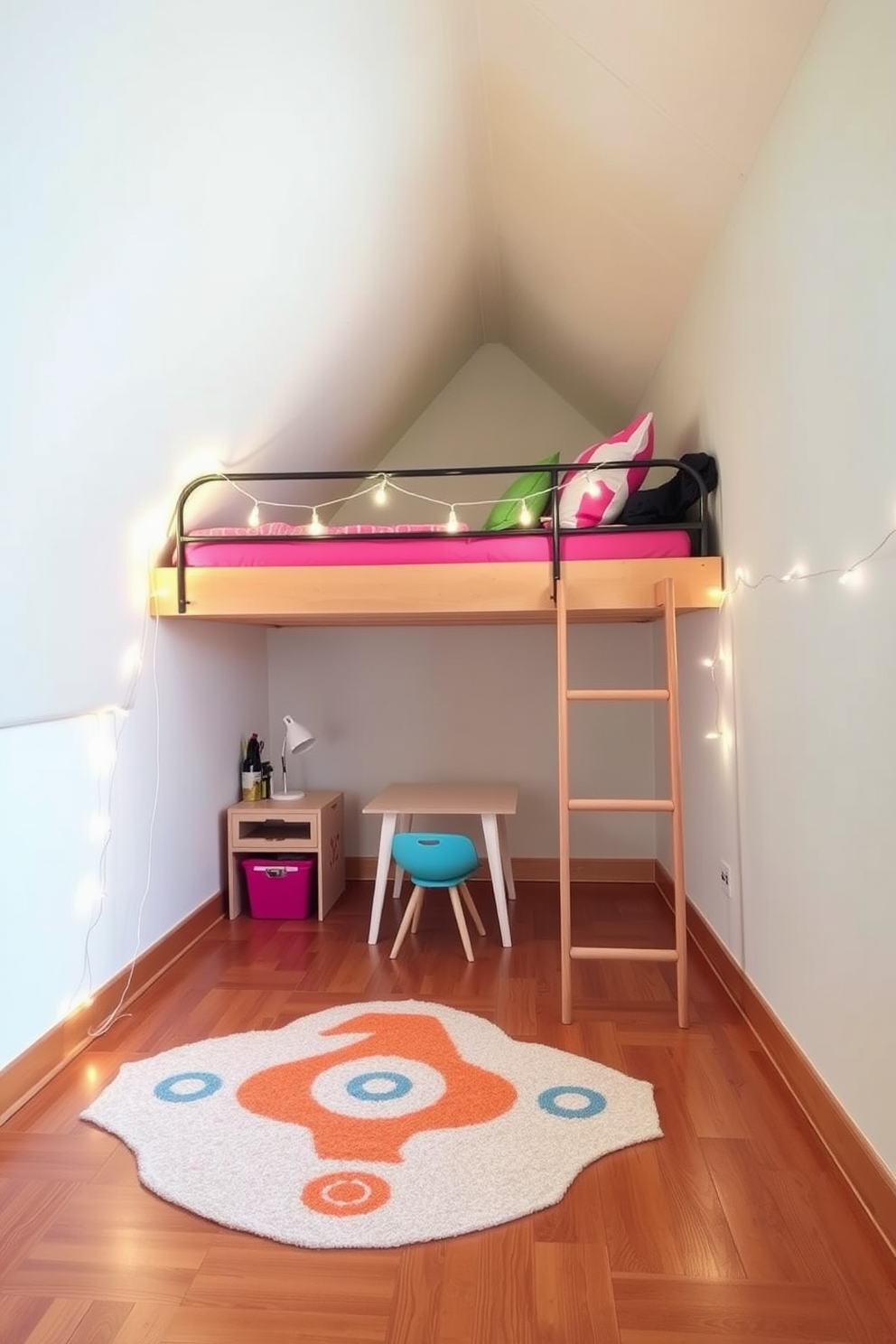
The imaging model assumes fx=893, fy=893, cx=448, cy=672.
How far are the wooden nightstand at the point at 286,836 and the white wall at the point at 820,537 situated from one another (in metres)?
1.82

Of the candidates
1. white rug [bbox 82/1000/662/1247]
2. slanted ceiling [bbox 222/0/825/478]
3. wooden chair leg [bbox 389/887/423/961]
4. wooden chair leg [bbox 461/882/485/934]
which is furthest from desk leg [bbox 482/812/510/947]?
slanted ceiling [bbox 222/0/825/478]

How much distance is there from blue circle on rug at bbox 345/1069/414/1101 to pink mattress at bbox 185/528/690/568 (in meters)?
1.63

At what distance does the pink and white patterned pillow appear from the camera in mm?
3109

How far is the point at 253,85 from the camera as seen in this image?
6.84ft

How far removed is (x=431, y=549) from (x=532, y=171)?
53.0 inches

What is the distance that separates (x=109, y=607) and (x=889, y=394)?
2.27 meters

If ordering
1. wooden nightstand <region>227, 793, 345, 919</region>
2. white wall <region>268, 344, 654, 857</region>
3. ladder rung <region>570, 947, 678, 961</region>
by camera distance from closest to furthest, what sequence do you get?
1. ladder rung <region>570, 947, 678, 961</region>
2. wooden nightstand <region>227, 793, 345, 919</region>
3. white wall <region>268, 344, 654, 857</region>

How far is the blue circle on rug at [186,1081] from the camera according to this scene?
7.64 ft

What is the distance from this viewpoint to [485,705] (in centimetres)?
460

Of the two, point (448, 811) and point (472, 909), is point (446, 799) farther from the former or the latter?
point (472, 909)

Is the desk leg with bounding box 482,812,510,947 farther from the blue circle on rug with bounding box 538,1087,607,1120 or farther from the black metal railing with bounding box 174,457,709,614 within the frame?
the blue circle on rug with bounding box 538,1087,607,1120

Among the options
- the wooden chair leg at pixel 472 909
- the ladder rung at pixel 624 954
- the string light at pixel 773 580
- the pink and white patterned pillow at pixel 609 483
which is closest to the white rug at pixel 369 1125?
the ladder rung at pixel 624 954

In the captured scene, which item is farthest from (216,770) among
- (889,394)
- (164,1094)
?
(889,394)

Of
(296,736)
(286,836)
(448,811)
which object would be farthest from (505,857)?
(296,736)
